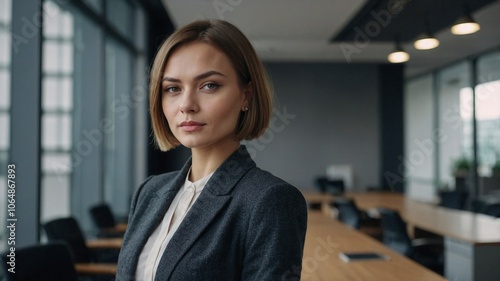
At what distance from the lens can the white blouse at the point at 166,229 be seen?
41.7 inches

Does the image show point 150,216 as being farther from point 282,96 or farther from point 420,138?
point 420,138

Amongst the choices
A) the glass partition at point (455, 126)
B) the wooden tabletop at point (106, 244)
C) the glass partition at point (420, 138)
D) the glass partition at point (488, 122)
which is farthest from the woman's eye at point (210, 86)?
the glass partition at point (420, 138)

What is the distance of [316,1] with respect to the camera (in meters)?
5.77

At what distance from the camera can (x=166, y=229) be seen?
111 cm

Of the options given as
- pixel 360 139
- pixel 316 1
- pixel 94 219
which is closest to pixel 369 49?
pixel 360 139

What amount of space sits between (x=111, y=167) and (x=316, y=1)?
3411mm

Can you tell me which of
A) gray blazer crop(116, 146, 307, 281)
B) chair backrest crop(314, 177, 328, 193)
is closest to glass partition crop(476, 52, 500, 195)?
chair backrest crop(314, 177, 328, 193)

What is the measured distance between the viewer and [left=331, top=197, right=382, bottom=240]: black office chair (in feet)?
18.4

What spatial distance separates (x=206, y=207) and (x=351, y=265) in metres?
2.02

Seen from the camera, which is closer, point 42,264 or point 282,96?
point 42,264

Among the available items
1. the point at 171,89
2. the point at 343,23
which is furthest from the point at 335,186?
the point at 171,89

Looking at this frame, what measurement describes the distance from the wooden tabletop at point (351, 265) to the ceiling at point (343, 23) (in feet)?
10.7

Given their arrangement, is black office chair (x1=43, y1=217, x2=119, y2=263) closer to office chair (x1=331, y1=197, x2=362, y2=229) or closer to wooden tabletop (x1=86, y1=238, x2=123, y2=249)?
wooden tabletop (x1=86, y1=238, x2=123, y2=249)

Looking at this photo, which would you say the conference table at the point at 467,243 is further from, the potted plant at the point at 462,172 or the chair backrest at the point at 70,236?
the potted plant at the point at 462,172
